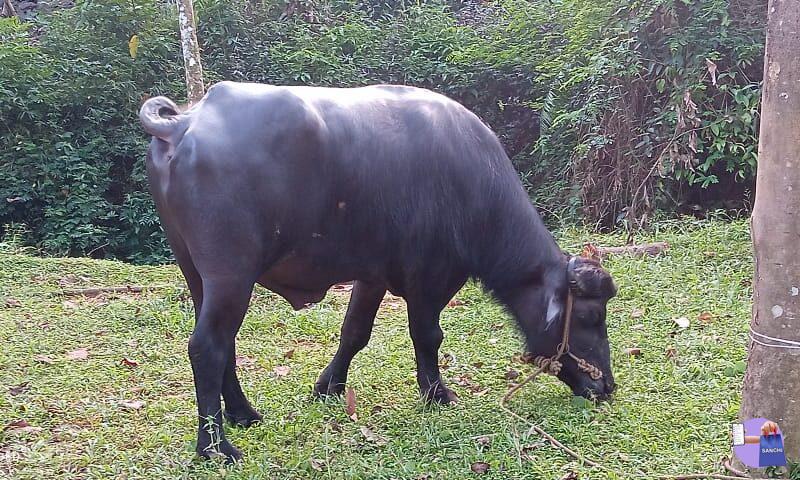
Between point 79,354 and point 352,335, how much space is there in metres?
1.81

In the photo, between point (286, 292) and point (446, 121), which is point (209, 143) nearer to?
point (286, 292)

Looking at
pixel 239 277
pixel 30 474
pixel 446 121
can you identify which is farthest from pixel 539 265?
pixel 30 474

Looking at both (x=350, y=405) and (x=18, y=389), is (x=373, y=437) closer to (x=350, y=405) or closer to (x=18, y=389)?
(x=350, y=405)

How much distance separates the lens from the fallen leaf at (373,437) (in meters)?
3.44

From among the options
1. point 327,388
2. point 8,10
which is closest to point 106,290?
point 327,388

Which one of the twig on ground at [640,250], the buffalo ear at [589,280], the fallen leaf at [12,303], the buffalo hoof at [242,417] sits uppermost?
the buffalo ear at [589,280]

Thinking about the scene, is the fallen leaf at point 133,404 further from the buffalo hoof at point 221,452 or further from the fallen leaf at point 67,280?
the fallen leaf at point 67,280

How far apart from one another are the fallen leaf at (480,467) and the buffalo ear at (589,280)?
1.01m

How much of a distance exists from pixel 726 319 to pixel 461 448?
217 centimetres

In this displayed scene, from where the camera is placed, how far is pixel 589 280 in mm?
3699

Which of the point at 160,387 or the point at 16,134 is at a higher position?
the point at 16,134

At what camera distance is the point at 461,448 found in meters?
3.31

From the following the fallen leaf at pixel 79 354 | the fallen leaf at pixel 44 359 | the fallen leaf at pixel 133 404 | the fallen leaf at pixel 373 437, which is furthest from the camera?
the fallen leaf at pixel 79 354

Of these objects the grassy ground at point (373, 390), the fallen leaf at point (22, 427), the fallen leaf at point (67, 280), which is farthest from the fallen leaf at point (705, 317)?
the fallen leaf at point (67, 280)
